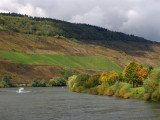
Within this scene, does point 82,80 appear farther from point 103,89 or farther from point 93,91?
point 103,89

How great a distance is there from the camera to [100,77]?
105m

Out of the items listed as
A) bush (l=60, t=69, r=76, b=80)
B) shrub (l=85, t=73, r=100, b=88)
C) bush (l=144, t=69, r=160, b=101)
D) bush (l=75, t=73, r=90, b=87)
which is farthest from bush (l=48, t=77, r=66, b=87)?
bush (l=144, t=69, r=160, b=101)

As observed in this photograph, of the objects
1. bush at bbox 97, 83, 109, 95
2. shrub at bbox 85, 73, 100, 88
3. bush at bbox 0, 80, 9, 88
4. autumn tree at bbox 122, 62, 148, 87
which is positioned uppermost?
autumn tree at bbox 122, 62, 148, 87

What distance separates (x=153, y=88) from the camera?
221ft

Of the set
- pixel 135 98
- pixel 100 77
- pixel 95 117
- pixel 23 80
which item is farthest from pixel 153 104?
pixel 23 80

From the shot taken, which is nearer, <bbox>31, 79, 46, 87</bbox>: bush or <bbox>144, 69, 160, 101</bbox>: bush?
<bbox>144, 69, 160, 101</bbox>: bush

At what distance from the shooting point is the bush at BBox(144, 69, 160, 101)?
66.2 meters

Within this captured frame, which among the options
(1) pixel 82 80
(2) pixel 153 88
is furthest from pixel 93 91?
(2) pixel 153 88

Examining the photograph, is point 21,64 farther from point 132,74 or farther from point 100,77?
point 132,74

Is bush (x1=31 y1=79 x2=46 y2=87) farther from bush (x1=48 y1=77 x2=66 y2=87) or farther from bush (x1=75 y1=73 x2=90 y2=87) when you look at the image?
bush (x1=75 y1=73 x2=90 y2=87)

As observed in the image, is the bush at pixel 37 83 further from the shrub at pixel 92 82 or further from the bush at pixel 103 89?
the bush at pixel 103 89

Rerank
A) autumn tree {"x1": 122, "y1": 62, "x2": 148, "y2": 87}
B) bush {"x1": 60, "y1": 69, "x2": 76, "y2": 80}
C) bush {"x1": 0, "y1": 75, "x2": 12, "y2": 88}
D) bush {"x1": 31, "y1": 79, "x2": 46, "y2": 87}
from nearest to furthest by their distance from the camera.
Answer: autumn tree {"x1": 122, "y1": 62, "x2": 148, "y2": 87} < bush {"x1": 0, "y1": 75, "x2": 12, "y2": 88} < bush {"x1": 31, "y1": 79, "x2": 46, "y2": 87} < bush {"x1": 60, "y1": 69, "x2": 76, "y2": 80}

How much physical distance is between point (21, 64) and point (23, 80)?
80.8ft

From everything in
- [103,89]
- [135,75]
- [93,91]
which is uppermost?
[135,75]
